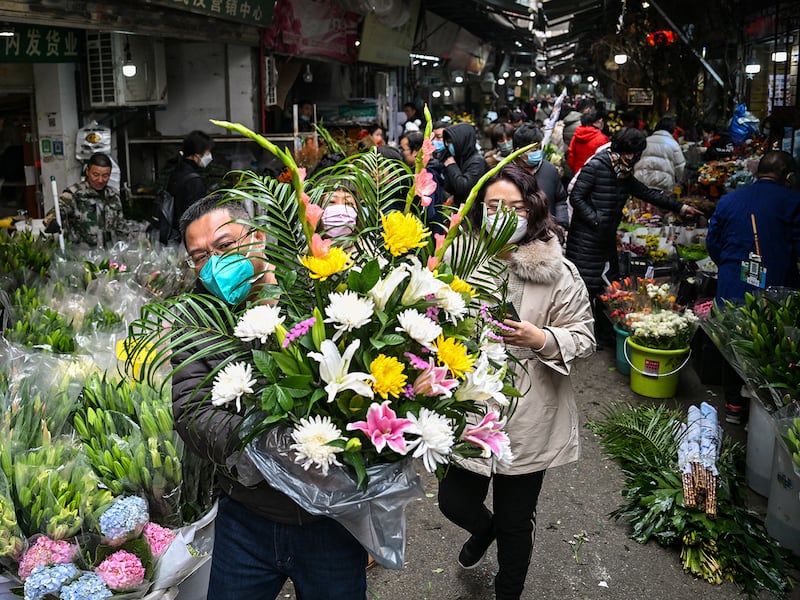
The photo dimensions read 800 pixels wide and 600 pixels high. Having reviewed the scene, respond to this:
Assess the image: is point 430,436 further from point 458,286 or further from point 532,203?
point 532,203

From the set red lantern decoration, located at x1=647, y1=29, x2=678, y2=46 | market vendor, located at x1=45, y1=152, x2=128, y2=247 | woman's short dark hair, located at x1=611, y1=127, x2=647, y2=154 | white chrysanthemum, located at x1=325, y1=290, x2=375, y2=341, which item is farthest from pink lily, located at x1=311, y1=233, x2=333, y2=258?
red lantern decoration, located at x1=647, y1=29, x2=678, y2=46

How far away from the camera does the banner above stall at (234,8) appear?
6.34 metres

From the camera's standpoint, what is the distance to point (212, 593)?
2311mm

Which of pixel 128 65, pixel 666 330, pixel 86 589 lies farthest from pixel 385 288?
pixel 128 65

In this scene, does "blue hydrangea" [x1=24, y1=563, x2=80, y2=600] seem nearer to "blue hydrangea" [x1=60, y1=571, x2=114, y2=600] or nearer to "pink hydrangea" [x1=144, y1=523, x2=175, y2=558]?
"blue hydrangea" [x1=60, y1=571, x2=114, y2=600]

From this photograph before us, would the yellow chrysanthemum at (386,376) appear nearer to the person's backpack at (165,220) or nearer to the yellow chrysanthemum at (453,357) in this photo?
the yellow chrysanthemum at (453,357)

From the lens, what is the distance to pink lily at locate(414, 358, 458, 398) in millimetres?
1811

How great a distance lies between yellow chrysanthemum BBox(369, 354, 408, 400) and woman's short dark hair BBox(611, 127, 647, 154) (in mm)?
5406

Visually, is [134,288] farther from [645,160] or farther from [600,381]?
[645,160]

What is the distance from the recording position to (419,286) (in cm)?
188

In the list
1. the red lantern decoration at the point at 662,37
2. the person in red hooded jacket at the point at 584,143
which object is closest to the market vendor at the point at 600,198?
the person in red hooded jacket at the point at 584,143

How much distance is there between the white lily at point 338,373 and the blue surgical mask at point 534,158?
495 cm

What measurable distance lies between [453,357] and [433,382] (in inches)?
3.3

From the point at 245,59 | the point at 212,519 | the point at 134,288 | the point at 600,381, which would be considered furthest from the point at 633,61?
the point at 212,519
